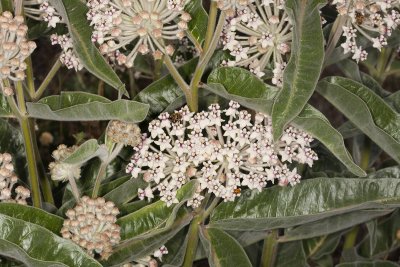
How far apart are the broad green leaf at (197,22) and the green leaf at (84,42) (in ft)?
0.61

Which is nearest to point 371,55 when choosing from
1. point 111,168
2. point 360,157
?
point 360,157

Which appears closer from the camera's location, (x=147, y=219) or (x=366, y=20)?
(x=147, y=219)

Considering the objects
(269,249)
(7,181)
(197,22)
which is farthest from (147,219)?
(269,249)

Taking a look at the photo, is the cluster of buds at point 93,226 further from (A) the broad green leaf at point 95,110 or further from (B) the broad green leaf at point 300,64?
(B) the broad green leaf at point 300,64

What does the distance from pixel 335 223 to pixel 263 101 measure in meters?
0.47

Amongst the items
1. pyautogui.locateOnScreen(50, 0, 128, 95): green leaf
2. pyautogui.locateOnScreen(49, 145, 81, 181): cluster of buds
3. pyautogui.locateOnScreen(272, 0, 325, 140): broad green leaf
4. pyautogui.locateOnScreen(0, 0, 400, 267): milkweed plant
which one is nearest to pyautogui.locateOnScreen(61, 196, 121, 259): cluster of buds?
pyautogui.locateOnScreen(0, 0, 400, 267): milkweed plant

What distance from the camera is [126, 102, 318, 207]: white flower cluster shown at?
149 centimetres

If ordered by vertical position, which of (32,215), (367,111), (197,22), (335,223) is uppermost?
(197,22)

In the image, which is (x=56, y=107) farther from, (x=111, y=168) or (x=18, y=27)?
(x=111, y=168)

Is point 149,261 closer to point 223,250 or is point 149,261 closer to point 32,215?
point 223,250

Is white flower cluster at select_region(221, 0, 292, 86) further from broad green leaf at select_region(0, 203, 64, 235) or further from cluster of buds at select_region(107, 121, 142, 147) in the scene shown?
broad green leaf at select_region(0, 203, 64, 235)

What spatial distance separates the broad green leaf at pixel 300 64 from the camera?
4.24 feet

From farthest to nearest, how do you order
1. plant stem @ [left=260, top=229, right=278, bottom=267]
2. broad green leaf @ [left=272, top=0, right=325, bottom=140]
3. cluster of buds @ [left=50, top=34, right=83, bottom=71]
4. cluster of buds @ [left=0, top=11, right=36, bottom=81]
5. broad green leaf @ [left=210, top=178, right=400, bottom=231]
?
plant stem @ [left=260, top=229, right=278, bottom=267]
cluster of buds @ [left=50, top=34, right=83, bottom=71]
broad green leaf @ [left=210, top=178, right=400, bottom=231]
cluster of buds @ [left=0, top=11, right=36, bottom=81]
broad green leaf @ [left=272, top=0, right=325, bottom=140]

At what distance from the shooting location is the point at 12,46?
1.41 metres
